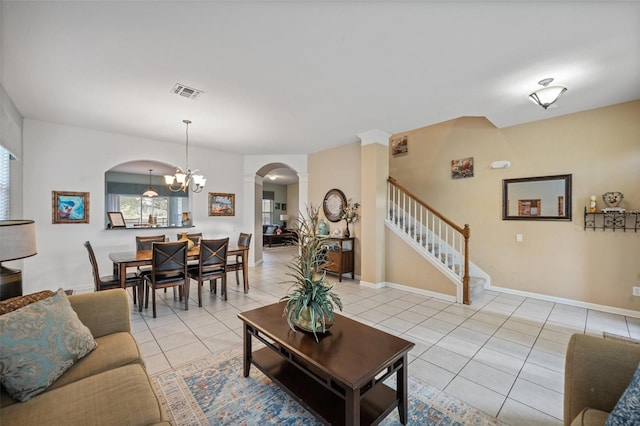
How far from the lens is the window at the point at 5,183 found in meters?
3.40

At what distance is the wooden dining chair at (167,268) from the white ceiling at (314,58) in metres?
1.89

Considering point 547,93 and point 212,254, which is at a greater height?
point 547,93

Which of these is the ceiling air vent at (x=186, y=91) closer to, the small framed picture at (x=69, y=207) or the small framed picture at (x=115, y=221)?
the small framed picture at (x=69, y=207)

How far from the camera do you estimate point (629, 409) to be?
979 mm

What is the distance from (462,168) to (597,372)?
4270 mm

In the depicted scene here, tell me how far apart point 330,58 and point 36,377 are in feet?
9.65

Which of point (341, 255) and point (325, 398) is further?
point (341, 255)

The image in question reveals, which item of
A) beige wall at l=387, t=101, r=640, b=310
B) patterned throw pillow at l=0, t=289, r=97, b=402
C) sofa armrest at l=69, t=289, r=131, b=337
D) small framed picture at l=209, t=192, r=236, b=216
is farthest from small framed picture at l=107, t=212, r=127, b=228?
beige wall at l=387, t=101, r=640, b=310

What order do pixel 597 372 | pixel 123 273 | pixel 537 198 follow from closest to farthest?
pixel 597 372, pixel 123 273, pixel 537 198

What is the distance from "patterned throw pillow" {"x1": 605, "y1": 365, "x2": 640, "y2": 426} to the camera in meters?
0.96

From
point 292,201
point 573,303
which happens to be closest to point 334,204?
point 573,303

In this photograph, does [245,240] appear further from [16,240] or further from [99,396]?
[99,396]

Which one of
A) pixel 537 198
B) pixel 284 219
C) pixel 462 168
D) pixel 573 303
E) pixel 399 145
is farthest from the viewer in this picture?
pixel 284 219

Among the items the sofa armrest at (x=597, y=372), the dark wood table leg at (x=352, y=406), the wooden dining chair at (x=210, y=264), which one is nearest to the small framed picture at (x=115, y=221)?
the wooden dining chair at (x=210, y=264)
